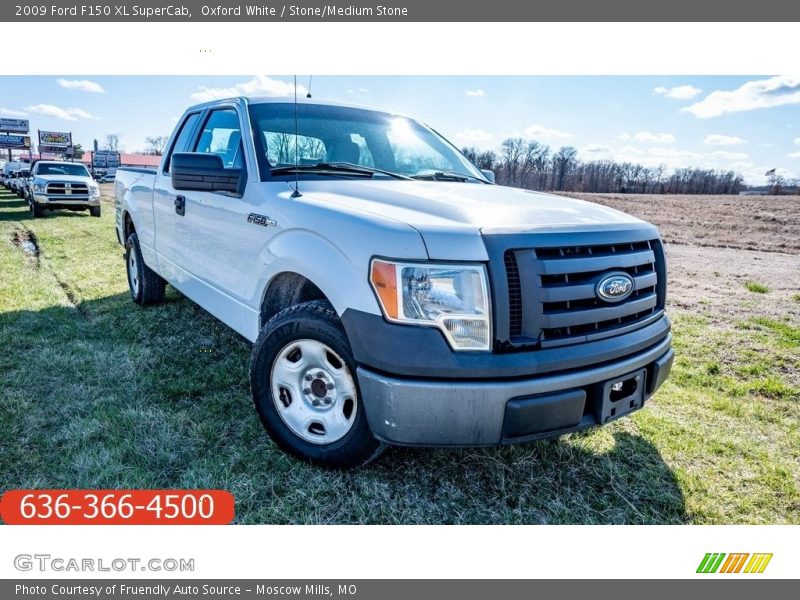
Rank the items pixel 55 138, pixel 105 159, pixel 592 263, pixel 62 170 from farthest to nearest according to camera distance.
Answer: pixel 105 159
pixel 55 138
pixel 62 170
pixel 592 263

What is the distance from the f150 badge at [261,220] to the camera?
9.01ft

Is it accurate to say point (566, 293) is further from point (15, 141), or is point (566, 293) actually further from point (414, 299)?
point (15, 141)

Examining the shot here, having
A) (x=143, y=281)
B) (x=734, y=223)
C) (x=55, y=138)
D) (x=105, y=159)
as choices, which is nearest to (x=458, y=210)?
(x=143, y=281)

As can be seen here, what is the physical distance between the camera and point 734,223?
1742 centimetres

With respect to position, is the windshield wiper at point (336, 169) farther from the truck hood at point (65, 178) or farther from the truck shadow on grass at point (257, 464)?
the truck hood at point (65, 178)

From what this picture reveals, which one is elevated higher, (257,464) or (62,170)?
(62,170)

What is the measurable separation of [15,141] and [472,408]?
176 feet

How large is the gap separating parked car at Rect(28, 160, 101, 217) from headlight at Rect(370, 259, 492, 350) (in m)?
16.8

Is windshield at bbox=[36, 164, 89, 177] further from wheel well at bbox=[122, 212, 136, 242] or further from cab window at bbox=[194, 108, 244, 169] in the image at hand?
cab window at bbox=[194, 108, 244, 169]

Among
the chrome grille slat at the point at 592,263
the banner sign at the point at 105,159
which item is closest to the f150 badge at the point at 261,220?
the chrome grille slat at the point at 592,263

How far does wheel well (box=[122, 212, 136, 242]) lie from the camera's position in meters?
5.65

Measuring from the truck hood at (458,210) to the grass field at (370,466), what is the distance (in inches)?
48.4

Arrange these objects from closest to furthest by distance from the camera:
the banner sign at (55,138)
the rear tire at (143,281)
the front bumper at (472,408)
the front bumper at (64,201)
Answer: the front bumper at (472,408) < the rear tire at (143,281) < the front bumper at (64,201) < the banner sign at (55,138)

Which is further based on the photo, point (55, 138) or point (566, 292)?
point (55, 138)
